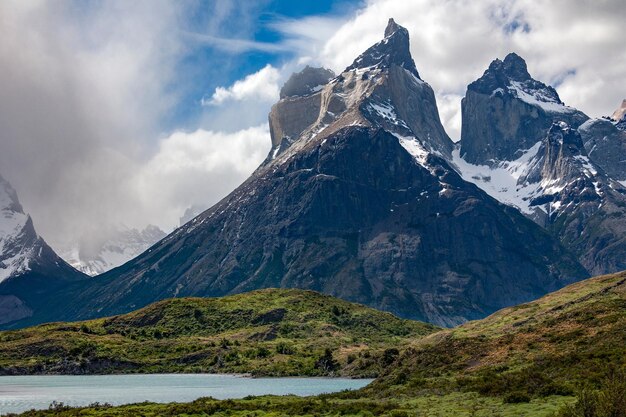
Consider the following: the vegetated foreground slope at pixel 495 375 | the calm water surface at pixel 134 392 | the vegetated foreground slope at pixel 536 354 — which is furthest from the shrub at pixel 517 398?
the calm water surface at pixel 134 392

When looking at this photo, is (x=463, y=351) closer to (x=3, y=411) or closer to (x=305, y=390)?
(x=305, y=390)

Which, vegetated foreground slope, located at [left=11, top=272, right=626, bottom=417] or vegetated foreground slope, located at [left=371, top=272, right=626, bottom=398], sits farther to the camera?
vegetated foreground slope, located at [left=371, top=272, right=626, bottom=398]

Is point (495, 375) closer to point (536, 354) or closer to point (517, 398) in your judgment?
point (536, 354)

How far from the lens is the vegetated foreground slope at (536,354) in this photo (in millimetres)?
111062

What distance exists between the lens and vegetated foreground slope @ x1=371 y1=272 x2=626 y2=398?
111 metres

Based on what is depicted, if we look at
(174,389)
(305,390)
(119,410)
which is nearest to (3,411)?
(119,410)

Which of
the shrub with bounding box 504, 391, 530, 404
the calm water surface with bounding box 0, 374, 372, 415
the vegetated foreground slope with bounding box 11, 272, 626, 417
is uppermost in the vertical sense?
the calm water surface with bounding box 0, 374, 372, 415

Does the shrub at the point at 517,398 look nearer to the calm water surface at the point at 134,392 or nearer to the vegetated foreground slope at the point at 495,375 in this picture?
the vegetated foreground slope at the point at 495,375

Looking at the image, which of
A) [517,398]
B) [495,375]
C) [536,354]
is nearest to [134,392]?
[495,375]

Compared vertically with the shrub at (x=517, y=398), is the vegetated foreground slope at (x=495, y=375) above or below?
above

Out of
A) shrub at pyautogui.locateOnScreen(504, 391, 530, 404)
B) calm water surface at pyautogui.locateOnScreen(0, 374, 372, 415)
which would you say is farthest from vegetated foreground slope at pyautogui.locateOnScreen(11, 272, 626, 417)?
calm water surface at pyautogui.locateOnScreen(0, 374, 372, 415)

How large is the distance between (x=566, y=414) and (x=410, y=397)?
44952 mm

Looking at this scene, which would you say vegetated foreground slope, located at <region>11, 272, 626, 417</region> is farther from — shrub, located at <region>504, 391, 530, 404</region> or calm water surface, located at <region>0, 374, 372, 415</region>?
calm water surface, located at <region>0, 374, 372, 415</region>

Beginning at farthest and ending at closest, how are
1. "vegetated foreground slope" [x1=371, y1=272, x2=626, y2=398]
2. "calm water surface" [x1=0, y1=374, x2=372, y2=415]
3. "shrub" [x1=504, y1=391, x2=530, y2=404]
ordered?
1. "calm water surface" [x1=0, y1=374, x2=372, y2=415]
2. "vegetated foreground slope" [x1=371, y1=272, x2=626, y2=398]
3. "shrub" [x1=504, y1=391, x2=530, y2=404]
